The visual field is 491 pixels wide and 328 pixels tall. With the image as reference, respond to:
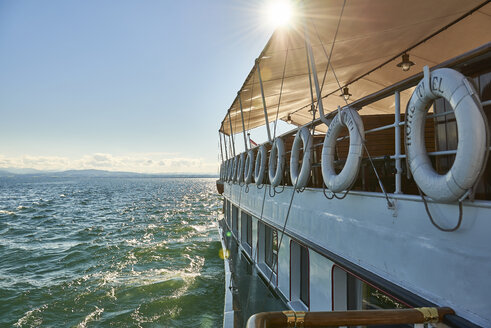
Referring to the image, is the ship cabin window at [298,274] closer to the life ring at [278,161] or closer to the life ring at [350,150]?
the life ring at [278,161]

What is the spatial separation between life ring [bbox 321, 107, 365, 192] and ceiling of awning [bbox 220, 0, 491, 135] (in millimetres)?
1219

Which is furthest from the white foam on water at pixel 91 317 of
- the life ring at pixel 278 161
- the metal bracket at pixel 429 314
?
the metal bracket at pixel 429 314

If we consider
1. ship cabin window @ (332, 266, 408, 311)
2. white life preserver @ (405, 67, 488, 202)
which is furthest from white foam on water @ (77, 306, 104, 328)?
white life preserver @ (405, 67, 488, 202)

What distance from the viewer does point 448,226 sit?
240 centimetres

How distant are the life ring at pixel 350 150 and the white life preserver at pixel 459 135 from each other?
60 centimetres

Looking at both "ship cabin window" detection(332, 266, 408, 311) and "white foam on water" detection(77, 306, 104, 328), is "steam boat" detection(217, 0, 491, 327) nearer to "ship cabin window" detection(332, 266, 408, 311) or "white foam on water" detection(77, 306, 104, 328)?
"ship cabin window" detection(332, 266, 408, 311)

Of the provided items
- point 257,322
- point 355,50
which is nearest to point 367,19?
point 355,50

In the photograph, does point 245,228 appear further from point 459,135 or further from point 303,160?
point 459,135

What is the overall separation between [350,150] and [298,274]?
3340mm

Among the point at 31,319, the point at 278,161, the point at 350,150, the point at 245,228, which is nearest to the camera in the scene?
the point at 350,150

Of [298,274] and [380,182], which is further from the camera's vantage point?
[298,274]

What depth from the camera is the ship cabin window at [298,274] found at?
559cm

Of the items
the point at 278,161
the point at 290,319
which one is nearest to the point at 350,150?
the point at 290,319

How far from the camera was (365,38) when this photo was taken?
5648mm
